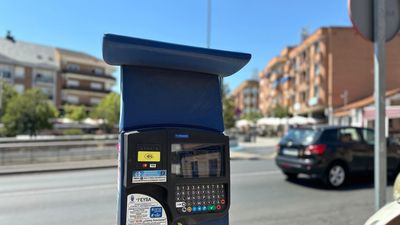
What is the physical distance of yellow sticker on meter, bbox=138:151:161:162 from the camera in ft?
7.20

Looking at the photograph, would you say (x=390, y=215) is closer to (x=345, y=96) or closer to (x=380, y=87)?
(x=380, y=87)

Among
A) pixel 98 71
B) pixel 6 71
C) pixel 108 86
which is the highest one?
pixel 98 71

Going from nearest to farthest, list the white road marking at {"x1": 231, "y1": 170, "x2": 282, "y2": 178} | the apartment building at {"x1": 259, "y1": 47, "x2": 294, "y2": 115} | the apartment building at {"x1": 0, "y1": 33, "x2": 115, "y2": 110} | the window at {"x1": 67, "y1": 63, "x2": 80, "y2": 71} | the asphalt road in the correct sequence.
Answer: the asphalt road → the white road marking at {"x1": 231, "y1": 170, "x2": 282, "y2": 178} → the apartment building at {"x1": 259, "y1": 47, "x2": 294, "y2": 115} → the apartment building at {"x1": 0, "y1": 33, "x2": 115, "y2": 110} → the window at {"x1": 67, "y1": 63, "x2": 80, "y2": 71}

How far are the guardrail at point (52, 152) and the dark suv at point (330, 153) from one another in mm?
8546

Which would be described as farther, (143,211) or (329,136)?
(329,136)

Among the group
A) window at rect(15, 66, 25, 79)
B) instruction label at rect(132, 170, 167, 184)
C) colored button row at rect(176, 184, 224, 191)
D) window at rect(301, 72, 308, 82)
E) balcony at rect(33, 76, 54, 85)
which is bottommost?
colored button row at rect(176, 184, 224, 191)

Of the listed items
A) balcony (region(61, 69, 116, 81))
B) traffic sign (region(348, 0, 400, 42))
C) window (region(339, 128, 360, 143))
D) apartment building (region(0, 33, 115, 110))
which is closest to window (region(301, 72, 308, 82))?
apartment building (region(0, 33, 115, 110))

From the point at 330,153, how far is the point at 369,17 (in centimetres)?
588

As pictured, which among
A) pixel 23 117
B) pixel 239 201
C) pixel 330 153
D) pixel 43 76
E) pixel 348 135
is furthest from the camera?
pixel 43 76

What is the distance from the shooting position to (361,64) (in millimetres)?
42500

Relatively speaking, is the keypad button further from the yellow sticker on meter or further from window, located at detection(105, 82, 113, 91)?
window, located at detection(105, 82, 113, 91)

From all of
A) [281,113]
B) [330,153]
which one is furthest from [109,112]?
[330,153]

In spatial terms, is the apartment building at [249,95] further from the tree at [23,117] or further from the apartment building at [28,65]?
the tree at [23,117]

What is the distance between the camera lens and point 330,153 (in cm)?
858
